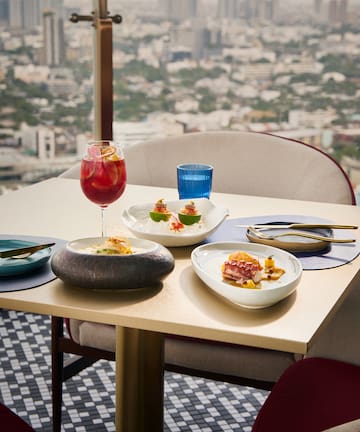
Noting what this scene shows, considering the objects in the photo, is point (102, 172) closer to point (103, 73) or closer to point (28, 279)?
point (28, 279)

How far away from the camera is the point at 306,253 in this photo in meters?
1.50

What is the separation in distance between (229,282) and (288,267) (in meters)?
0.14

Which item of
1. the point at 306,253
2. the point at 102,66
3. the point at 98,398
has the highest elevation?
the point at 102,66

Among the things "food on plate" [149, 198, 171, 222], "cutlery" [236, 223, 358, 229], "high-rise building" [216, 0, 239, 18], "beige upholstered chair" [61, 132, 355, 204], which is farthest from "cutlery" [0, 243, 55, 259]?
"high-rise building" [216, 0, 239, 18]

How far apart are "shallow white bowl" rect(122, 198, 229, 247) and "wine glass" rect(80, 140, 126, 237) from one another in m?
0.09

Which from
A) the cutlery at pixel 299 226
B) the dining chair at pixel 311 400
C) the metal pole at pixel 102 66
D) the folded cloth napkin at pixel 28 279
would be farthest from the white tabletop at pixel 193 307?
the metal pole at pixel 102 66

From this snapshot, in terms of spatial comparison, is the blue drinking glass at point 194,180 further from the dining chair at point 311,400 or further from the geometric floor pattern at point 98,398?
the geometric floor pattern at point 98,398

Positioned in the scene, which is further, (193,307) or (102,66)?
(102,66)

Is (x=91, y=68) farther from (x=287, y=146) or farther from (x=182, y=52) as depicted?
(x=287, y=146)

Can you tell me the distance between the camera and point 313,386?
1.63 m

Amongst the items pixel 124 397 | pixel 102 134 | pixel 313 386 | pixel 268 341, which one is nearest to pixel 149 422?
pixel 124 397

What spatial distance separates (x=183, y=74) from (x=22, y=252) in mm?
2162

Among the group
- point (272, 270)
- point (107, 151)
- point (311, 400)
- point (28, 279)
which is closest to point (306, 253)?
point (272, 270)

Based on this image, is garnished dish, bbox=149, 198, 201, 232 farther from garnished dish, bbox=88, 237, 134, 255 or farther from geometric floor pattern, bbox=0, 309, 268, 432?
geometric floor pattern, bbox=0, 309, 268, 432
